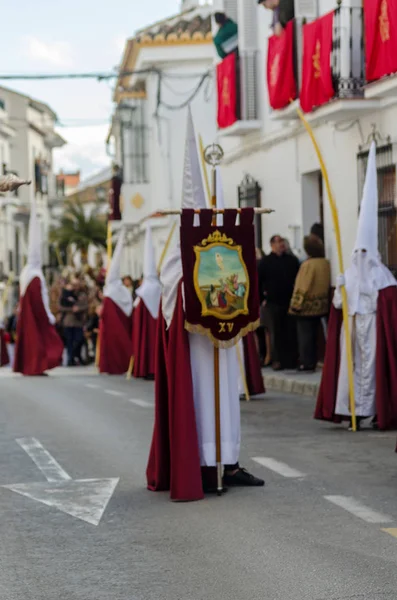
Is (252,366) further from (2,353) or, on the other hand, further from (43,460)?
(2,353)

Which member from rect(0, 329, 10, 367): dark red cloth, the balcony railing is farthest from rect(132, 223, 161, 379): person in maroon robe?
rect(0, 329, 10, 367): dark red cloth

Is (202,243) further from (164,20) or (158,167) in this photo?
(164,20)

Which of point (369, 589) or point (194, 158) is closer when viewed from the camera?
point (369, 589)

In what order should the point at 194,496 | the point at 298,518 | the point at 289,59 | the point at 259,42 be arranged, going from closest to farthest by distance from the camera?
the point at 298,518 → the point at 194,496 → the point at 289,59 → the point at 259,42

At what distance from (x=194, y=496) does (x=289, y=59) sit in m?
14.9

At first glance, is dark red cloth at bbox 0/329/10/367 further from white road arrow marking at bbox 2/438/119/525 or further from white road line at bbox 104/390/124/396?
white road arrow marking at bbox 2/438/119/525

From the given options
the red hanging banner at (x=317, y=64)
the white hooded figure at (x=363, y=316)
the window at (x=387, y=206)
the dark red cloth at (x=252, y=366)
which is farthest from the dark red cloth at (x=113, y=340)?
the white hooded figure at (x=363, y=316)

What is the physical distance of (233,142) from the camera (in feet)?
98.6

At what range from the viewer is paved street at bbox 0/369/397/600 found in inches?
Result: 267

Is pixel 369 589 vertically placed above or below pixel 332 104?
below

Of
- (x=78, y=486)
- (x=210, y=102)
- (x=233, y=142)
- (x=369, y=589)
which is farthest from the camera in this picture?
(x=210, y=102)

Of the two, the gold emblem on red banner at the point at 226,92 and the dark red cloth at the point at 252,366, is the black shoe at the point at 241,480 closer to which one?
the dark red cloth at the point at 252,366

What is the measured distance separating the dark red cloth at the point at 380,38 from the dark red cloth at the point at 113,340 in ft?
27.3

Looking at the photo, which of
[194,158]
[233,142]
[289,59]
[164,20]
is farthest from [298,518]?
[164,20]
